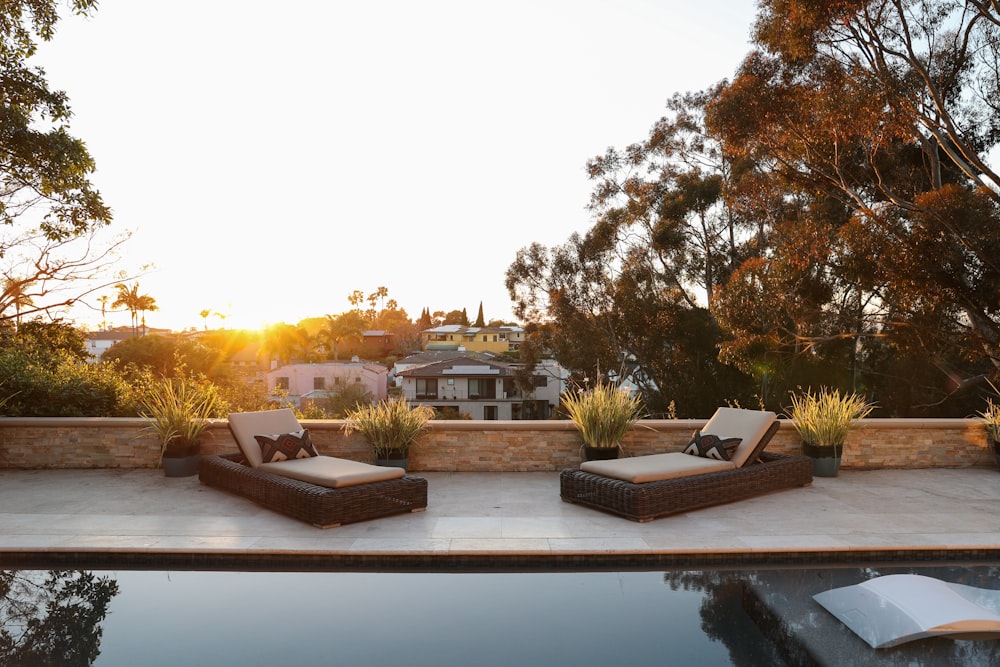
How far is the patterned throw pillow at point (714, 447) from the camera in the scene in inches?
224

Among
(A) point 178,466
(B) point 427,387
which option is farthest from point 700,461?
(B) point 427,387

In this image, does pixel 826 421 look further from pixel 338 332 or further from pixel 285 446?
pixel 338 332

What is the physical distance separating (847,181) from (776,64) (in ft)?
8.84

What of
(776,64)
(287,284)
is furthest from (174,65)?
(287,284)

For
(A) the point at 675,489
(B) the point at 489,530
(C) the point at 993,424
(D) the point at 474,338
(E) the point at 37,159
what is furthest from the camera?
(D) the point at 474,338

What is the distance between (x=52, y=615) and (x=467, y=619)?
2176 mm

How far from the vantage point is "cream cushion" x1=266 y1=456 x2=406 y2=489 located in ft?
15.9

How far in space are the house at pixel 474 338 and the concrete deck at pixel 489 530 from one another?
1840 inches

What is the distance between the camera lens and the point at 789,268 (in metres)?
11.9

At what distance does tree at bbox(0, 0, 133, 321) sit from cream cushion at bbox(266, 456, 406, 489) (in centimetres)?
418

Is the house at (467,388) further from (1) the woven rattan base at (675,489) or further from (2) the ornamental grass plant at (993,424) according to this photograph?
(1) the woven rattan base at (675,489)

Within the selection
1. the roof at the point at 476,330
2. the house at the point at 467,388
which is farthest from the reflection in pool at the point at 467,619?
the roof at the point at 476,330

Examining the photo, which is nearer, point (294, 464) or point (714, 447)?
point (294, 464)

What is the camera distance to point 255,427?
19.1 ft
